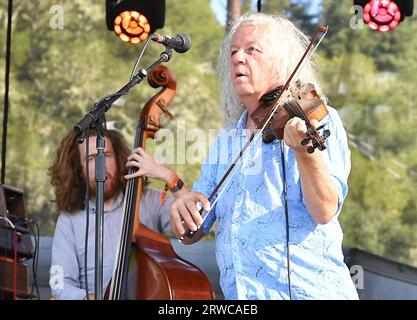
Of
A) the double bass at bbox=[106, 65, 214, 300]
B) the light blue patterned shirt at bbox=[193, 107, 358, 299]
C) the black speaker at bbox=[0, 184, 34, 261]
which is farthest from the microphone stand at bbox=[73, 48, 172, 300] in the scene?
the black speaker at bbox=[0, 184, 34, 261]

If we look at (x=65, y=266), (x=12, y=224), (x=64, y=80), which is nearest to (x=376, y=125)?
(x=64, y=80)

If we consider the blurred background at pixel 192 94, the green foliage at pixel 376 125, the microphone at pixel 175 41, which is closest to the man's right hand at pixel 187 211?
the microphone at pixel 175 41

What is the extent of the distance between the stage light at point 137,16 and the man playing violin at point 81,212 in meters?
A: 0.78

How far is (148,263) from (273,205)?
0.64 metres

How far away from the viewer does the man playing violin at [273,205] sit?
8.02 ft

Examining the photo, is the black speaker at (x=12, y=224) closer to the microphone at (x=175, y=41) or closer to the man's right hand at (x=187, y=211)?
the microphone at (x=175, y=41)

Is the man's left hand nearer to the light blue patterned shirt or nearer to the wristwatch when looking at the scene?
the light blue patterned shirt

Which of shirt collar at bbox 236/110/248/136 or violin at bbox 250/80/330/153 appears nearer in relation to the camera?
violin at bbox 250/80/330/153

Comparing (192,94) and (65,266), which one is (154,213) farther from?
(192,94)

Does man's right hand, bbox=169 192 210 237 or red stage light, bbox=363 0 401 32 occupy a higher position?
red stage light, bbox=363 0 401 32

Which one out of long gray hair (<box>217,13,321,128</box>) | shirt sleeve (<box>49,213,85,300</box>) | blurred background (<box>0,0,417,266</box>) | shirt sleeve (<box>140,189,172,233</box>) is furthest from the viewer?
blurred background (<box>0,0,417,266</box>)

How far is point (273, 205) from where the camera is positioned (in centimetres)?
252

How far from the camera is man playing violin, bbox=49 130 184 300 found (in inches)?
160

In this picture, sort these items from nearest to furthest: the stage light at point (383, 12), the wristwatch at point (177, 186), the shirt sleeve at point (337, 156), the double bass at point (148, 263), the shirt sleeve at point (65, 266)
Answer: the shirt sleeve at point (337, 156), the wristwatch at point (177, 186), the double bass at point (148, 263), the shirt sleeve at point (65, 266), the stage light at point (383, 12)
